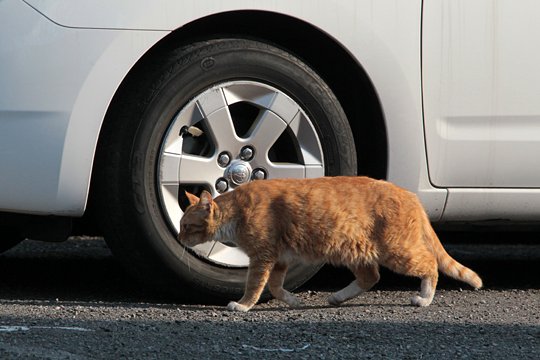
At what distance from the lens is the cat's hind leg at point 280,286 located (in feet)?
15.8

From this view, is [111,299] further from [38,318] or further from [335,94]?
[335,94]

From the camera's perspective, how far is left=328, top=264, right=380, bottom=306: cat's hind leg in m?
4.90

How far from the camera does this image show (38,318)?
436cm

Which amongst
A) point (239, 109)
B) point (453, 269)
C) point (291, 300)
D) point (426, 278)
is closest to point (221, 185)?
point (239, 109)

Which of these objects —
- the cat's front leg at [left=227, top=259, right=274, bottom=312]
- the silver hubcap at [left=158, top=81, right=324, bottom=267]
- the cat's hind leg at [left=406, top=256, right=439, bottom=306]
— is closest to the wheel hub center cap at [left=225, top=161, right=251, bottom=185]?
the silver hubcap at [left=158, top=81, right=324, bottom=267]

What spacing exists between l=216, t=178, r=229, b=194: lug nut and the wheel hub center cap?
31 millimetres

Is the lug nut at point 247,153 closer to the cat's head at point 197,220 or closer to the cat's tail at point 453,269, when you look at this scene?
the cat's head at point 197,220

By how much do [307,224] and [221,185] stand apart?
1.31 ft

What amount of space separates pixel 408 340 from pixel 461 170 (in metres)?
1.07

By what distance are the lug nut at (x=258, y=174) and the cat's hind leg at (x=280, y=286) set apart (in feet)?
1.19

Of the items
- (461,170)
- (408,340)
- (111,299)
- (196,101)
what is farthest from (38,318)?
(461,170)

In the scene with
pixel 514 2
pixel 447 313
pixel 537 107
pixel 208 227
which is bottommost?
pixel 447 313

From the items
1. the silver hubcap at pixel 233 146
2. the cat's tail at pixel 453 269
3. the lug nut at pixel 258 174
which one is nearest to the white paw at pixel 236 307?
the silver hubcap at pixel 233 146

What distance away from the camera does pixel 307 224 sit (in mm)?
4711
